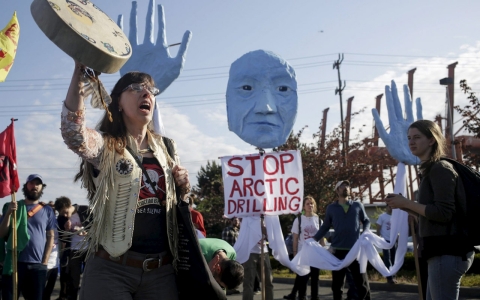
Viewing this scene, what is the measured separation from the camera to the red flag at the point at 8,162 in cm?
709

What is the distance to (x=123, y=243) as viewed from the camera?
2.77 metres

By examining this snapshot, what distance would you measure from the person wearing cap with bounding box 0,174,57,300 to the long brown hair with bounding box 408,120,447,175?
4.45 meters

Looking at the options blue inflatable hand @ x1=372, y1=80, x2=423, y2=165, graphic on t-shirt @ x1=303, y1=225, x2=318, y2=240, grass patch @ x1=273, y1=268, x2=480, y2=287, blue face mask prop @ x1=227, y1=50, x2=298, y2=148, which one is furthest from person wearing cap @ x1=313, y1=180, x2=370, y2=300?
grass patch @ x1=273, y1=268, x2=480, y2=287

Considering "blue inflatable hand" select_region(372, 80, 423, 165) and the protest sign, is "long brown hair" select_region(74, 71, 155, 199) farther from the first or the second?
"blue inflatable hand" select_region(372, 80, 423, 165)

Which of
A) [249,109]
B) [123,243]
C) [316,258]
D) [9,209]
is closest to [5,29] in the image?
[9,209]

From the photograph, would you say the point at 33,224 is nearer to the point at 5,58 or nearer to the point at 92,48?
the point at 5,58

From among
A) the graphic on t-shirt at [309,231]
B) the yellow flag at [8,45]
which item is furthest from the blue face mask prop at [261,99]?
the yellow flag at [8,45]

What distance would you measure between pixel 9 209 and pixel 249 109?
3.72 metres

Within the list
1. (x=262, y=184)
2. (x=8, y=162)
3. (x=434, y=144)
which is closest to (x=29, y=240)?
(x=8, y=162)

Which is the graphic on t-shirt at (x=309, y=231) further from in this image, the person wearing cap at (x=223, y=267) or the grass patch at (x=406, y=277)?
the person wearing cap at (x=223, y=267)

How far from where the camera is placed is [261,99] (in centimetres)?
884

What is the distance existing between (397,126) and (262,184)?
2719 mm

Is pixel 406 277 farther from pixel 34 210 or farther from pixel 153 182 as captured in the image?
pixel 153 182

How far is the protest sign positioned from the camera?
829 centimetres
